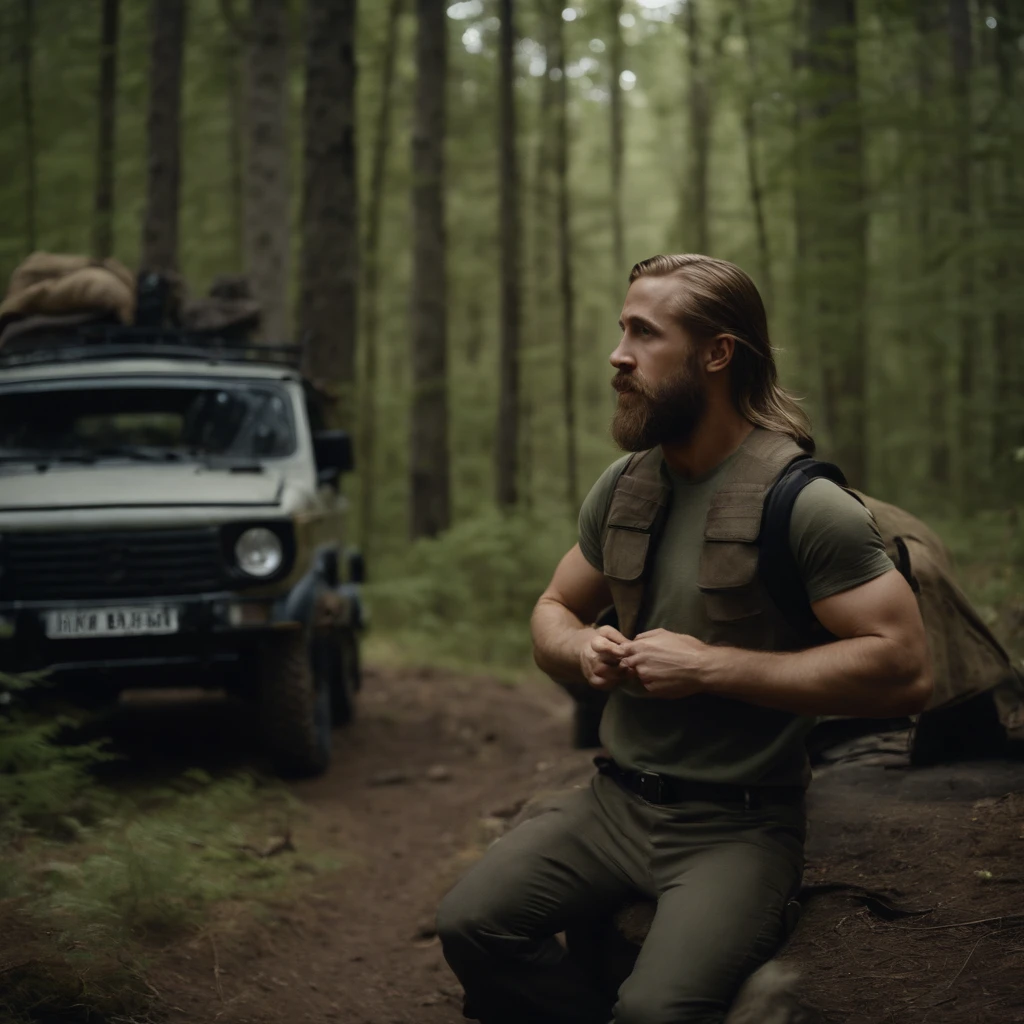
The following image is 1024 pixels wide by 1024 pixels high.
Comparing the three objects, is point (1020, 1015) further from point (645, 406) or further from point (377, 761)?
point (377, 761)

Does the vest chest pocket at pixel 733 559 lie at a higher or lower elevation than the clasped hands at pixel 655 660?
higher

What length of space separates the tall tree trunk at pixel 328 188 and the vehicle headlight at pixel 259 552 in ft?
15.2

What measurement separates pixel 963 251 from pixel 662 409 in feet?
20.9

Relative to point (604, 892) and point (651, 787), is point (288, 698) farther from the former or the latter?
point (651, 787)

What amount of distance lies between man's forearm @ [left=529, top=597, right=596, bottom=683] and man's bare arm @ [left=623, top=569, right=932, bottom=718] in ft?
1.31

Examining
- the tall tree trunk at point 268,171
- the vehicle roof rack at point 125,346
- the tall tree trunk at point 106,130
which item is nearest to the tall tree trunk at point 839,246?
the tall tree trunk at point 268,171

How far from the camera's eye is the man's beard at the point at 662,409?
10.2 ft


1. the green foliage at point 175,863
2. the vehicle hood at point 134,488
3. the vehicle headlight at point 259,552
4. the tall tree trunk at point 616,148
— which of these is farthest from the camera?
the tall tree trunk at point 616,148

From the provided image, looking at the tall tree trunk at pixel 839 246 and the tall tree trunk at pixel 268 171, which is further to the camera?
the tall tree trunk at pixel 268 171

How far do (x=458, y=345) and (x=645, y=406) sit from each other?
2744 centimetres

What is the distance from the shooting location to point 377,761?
25.0 ft

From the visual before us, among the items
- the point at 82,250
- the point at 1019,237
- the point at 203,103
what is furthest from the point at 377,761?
the point at 203,103

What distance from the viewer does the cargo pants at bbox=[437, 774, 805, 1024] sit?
111 inches

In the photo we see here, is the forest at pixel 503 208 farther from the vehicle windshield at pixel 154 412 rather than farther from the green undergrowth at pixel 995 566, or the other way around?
the vehicle windshield at pixel 154 412
